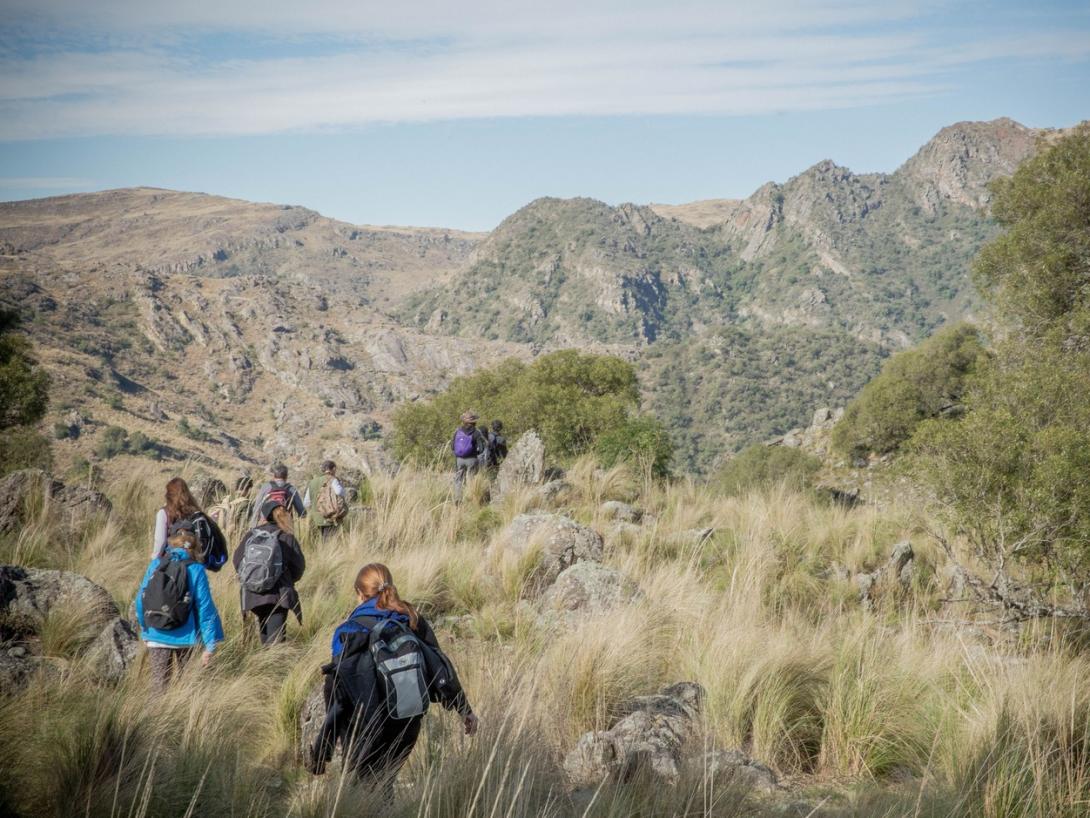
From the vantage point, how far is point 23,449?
19.6m

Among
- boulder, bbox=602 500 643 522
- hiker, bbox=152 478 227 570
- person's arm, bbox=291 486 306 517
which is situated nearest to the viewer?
hiker, bbox=152 478 227 570

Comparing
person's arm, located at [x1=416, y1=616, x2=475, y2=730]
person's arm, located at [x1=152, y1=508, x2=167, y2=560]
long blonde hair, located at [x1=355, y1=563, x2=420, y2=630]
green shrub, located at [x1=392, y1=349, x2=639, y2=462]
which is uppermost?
long blonde hair, located at [x1=355, y1=563, x2=420, y2=630]

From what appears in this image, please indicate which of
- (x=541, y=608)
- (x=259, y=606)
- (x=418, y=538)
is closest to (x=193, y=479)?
(x=418, y=538)

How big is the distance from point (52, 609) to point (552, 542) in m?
4.03

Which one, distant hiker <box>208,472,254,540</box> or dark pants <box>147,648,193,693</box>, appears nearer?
dark pants <box>147,648,193,693</box>

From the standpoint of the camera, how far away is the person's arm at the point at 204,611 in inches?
179

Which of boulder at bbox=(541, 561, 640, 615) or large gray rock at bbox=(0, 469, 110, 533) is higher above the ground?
large gray rock at bbox=(0, 469, 110, 533)

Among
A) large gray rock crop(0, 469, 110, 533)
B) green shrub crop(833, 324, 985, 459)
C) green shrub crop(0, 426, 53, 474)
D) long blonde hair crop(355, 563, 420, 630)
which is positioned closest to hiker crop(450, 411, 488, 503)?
large gray rock crop(0, 469, 110, 533)

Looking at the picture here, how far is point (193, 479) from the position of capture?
9398 millimetres

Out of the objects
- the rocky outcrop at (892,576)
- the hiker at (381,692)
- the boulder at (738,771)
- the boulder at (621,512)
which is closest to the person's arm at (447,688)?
the hiker at (381,692)

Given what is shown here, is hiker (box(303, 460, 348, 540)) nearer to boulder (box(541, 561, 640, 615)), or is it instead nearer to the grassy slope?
the grassy slope

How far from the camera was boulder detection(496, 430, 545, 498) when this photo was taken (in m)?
Result: 10.1

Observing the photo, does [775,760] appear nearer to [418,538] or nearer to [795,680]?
[795,680]

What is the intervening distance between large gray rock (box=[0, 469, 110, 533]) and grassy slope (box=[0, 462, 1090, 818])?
359 millimetres
